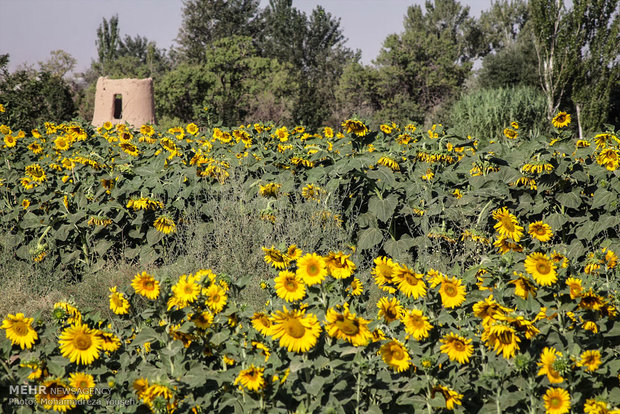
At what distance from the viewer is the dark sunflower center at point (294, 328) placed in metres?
1.71

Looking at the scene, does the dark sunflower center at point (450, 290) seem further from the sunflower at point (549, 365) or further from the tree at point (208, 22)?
the tree at point (208, 22)

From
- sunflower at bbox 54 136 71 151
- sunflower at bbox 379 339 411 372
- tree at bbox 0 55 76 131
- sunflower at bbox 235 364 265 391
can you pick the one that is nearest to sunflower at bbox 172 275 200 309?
A: sunflower at bbox 235 364 265 391

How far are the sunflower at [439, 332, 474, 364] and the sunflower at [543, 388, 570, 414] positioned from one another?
0.91ft

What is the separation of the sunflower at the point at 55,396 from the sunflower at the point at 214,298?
1.73ft

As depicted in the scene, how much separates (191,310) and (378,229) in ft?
7.60

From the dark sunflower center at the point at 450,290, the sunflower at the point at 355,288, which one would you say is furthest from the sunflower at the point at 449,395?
the sunflower at the point at 355,288

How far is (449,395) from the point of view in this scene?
6.28 ft

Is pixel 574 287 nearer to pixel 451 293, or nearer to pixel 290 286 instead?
pixel 451 293

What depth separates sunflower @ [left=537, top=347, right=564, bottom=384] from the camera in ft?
6.05

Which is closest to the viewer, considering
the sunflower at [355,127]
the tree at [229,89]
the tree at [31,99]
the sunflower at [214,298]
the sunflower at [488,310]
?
the sunflower at [488,310]

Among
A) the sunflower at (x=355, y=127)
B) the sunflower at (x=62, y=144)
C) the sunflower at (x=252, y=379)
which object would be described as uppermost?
the sunflower at (x=355, y=127)

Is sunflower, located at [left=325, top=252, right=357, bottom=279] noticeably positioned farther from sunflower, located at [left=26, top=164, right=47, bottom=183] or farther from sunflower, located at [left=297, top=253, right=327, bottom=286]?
sunflower, located at [left=26, top=164, right=47, bottom=183]

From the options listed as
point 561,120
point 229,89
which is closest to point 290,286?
point 561,120

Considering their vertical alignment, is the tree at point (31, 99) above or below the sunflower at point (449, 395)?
above
